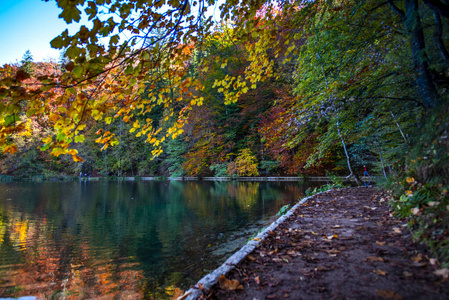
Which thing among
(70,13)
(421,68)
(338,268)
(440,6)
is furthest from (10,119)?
(421,68)

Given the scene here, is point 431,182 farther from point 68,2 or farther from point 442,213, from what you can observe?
point 68,2

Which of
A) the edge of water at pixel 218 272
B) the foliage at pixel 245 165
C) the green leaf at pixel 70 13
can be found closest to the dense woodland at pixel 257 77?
the green leaf at pixel 70 13

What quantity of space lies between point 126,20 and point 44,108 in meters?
1.20

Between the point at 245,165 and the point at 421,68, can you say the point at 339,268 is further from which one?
the point at 245,165

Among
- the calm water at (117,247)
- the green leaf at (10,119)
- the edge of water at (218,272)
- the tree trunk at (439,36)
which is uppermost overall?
the tree trunk at (439,36)

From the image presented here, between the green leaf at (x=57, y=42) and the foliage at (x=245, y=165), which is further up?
the green leaf at (x=57, y=42)

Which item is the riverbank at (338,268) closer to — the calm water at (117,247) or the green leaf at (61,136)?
the calm water at (117,247)

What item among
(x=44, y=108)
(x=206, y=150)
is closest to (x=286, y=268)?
(x=44, y=108)

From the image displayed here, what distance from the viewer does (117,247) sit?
484 centimetres

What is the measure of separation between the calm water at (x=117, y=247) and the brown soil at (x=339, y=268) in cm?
150

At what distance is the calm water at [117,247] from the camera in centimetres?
326

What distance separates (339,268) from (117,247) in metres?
4.56

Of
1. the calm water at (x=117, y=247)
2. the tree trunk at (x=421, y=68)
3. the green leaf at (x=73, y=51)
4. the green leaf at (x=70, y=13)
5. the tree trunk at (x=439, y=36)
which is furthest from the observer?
the tree trunk at (x=421, y=68)

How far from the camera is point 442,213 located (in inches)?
80.8
